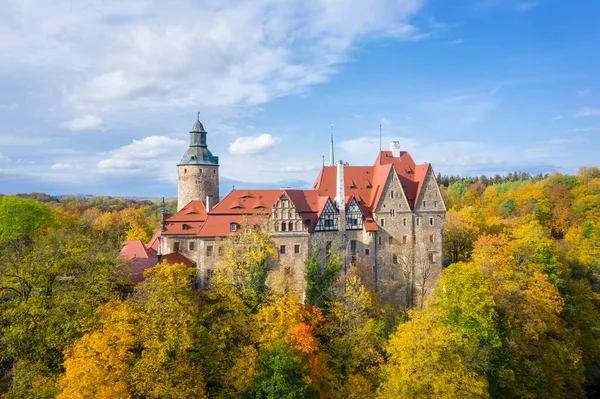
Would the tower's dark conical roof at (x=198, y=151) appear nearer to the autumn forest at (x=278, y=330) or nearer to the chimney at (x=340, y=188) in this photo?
the autumn forest at (x=278, y=330)

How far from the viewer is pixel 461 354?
106 ft

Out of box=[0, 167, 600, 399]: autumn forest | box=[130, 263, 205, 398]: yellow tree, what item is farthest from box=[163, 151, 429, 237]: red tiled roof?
box=[130, 263, 205, 398]: yellow tree

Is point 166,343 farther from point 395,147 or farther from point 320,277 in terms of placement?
point 395,147

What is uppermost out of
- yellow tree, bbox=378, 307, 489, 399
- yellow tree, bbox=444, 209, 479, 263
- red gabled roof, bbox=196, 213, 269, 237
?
red gabled roof, bbox=196, 213, 269, 237

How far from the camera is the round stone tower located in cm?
4612

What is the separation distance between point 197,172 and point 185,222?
6319mm

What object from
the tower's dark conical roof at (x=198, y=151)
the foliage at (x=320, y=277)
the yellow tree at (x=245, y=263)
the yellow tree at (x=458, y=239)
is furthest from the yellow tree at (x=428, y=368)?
the tower's dark conical roof at (x=198, y=151)

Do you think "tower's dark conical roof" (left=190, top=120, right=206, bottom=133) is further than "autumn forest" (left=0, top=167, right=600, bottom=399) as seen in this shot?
Yes

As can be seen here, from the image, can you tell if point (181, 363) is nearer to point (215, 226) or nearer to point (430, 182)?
point (215, 226)

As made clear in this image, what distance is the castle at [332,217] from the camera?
40312mm

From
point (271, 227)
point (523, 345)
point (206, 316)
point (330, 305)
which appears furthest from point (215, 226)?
point (523, 345)

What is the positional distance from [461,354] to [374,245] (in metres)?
14.2

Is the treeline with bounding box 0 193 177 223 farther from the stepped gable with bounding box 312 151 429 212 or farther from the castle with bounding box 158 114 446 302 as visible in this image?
the stepped gable with bounding box 312 151 429 212

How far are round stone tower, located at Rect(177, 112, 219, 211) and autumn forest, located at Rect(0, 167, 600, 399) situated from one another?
9.98m
